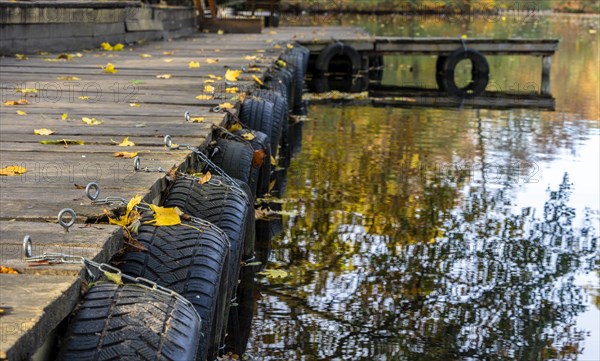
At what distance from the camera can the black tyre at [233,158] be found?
21.5ft

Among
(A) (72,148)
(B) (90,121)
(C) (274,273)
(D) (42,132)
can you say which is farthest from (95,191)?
(C) (274,273)

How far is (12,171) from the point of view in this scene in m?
4.73

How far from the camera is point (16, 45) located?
11969 millimetres

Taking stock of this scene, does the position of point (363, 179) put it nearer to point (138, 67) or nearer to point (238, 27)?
point (138, 67)

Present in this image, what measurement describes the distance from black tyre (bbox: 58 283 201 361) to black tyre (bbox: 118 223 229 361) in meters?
0.52

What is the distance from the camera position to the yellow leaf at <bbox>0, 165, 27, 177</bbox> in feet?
15.4

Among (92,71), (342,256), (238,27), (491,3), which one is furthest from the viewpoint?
(491,3)

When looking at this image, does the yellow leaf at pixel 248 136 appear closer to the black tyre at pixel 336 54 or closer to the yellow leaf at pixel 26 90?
the yellow leaf at pixel 26 90

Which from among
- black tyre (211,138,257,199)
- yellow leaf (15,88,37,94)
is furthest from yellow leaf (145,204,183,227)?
yellow leaf (15,88,37,94)

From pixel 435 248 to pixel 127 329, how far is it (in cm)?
470

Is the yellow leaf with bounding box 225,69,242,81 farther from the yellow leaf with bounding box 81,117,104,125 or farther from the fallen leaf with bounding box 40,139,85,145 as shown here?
the fallen leaf with bounding box 40,139,85,145

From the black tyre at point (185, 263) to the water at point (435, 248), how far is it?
143 cm

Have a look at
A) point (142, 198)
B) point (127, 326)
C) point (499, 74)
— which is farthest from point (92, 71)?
point (499, 74)

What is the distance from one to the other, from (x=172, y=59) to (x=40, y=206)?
9076 millimetres
